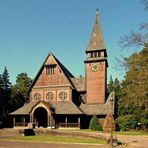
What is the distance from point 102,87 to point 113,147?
30.5m

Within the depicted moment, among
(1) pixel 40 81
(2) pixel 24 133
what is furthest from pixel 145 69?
(1) pixel 40 81

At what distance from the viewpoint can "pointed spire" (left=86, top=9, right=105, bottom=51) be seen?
187 ft

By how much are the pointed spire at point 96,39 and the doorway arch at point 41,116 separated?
1446 cm

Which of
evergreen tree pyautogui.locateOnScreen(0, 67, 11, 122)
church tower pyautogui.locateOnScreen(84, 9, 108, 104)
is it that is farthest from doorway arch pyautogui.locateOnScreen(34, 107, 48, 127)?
evergreen tree pyautogui.locateOnScreen(0, 67, 11, 122)

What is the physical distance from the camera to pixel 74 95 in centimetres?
5719

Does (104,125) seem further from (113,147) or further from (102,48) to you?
(113,147)

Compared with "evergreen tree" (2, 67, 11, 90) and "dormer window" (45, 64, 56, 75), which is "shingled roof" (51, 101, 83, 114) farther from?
"evergreen tree" (2, 67, 11, 90)

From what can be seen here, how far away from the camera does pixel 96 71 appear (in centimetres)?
5612

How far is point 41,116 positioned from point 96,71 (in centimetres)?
1340

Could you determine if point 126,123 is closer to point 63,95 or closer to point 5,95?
point 63,95

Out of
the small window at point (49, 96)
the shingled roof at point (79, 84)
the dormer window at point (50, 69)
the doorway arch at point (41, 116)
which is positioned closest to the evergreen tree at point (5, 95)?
the doorway arch at point (41, 116)

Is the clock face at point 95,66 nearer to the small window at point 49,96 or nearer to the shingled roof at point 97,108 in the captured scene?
the shingled roof at point 97,108

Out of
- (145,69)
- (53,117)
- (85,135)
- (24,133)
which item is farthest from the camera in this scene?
(53,117)

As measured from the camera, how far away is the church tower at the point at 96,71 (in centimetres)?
5512
